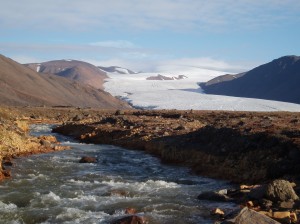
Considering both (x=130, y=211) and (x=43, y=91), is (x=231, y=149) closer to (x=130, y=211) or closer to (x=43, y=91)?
(x=130, y=211)

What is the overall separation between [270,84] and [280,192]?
133 metres

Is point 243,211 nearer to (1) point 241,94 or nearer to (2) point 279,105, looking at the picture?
(2) point 279,105

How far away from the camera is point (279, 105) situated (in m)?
73.4

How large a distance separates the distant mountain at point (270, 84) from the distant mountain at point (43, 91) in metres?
36.7

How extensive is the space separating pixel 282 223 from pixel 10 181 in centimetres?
984

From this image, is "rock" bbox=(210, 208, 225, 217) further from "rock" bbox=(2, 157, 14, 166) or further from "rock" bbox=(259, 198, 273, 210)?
"rock" bbox=(2, 157, 14, 166)

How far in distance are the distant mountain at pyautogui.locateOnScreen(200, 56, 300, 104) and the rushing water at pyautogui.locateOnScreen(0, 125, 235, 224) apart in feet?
353

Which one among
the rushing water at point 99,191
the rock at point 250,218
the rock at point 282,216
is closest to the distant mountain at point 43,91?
the rushing water at point 99,191

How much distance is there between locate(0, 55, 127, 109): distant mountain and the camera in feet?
306

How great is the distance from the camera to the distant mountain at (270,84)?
129 metres

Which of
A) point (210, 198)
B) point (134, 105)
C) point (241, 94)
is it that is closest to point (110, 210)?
point (210, 198)

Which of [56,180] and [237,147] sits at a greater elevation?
[237,147]

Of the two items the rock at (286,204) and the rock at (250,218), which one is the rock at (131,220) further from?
the rock at (286,204)

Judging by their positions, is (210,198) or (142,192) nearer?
(210,198)
